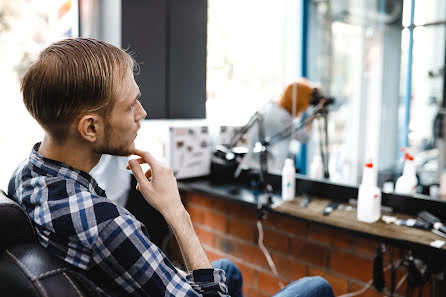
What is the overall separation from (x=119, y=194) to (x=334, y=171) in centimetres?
135

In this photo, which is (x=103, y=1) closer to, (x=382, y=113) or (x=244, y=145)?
(x=244, y=145)

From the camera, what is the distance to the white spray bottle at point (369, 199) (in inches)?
71.2

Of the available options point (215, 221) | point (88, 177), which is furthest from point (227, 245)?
point (88, 177)

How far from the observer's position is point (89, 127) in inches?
38.4

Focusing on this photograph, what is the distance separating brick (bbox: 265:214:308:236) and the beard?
130 cm

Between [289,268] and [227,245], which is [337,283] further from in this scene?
[227,245]

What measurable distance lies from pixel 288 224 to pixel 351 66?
2.45 metres

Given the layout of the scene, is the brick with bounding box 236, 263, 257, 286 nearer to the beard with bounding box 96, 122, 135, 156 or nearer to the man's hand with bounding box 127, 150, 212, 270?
the man's hand with bounding box 127, 150, 212, 270

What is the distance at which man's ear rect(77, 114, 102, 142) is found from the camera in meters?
0.95

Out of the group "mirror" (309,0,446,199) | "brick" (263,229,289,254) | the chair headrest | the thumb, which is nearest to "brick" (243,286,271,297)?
"brick" (263,229,289,254)

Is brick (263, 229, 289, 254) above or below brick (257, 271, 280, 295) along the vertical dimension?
above

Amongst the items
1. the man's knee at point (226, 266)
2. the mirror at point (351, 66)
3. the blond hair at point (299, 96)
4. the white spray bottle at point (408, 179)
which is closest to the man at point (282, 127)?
the blond hair at point (299, 96)

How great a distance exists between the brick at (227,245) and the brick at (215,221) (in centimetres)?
6

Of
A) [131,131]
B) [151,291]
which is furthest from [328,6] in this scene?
[151,291]
